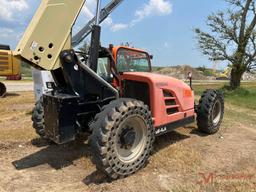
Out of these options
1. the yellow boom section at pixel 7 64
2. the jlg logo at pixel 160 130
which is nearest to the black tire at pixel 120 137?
the jlg logo at pixel 160 130

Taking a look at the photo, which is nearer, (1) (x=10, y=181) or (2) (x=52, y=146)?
(1) (x=10, y=181)

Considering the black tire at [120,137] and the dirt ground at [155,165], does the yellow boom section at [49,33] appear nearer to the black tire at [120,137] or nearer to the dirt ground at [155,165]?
the black tire at [120,137]

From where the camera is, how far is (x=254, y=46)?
18922 millimetres

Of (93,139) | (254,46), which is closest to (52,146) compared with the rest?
(93,139)

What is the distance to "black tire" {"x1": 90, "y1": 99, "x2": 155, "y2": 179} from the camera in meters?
4.50

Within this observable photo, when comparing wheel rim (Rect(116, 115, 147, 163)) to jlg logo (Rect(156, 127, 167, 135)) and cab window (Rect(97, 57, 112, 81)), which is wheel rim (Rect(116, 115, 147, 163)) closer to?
jlg logo (Rect(156, 127, 167, 135))

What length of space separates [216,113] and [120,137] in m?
3.66

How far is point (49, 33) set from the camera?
4.68 metres

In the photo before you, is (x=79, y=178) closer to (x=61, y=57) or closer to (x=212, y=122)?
(x=61, y=57)

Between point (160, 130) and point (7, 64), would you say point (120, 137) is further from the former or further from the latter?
point (7, 64)

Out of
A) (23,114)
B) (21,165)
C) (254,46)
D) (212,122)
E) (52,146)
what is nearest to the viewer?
(21,165)

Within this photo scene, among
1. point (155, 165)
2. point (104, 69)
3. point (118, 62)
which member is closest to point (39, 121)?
point (104, 69)

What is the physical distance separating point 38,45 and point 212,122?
177 inches

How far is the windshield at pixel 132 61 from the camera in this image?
627cm
